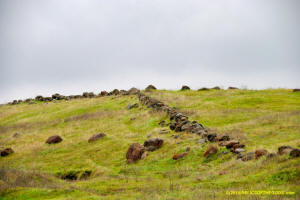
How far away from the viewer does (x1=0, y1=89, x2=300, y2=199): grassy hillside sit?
1398 centimetres

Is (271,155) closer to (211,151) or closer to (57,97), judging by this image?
(211,151)

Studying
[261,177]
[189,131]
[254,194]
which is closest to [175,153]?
[189,131]

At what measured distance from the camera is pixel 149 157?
22.2 meters

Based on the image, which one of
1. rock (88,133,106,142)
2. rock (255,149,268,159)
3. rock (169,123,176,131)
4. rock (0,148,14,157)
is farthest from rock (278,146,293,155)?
rock (0,148,14,157)

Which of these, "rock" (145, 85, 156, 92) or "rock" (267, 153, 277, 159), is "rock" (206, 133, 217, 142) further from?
"rock" (145, 85, 156, 92)

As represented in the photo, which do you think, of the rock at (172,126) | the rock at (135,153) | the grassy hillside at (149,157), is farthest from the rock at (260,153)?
the rock at (172,126)

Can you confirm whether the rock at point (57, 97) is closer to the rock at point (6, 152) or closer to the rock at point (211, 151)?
the rock at point (6, 152)

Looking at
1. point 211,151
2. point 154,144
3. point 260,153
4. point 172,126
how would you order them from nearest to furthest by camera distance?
point 260,153, point 211,151, point 154,144, point 172,126

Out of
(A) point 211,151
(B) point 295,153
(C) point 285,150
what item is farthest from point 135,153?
(B) point 295,153

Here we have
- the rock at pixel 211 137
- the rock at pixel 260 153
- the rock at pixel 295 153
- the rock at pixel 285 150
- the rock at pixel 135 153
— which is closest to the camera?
the rock at pixel 295 153

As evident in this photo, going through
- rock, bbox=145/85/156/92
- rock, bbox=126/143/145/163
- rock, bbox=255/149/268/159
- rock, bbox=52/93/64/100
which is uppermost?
rock, bbox=145/85/156/92

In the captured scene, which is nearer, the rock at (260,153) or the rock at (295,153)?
the rock at (295,153)

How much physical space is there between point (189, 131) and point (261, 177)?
1159 cm

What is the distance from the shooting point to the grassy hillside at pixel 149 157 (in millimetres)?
13984
